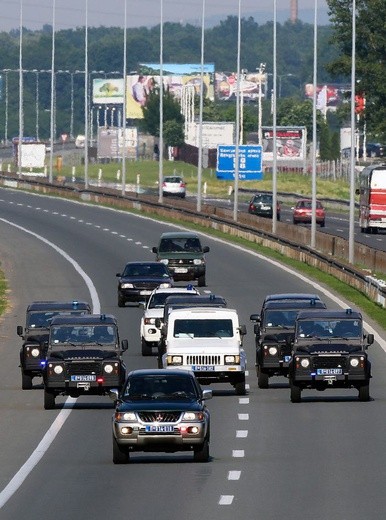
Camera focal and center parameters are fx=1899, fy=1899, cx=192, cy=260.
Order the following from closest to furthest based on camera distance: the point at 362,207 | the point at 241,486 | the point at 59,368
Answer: the point at 241,486
the point at 59,368
the point at 362,207

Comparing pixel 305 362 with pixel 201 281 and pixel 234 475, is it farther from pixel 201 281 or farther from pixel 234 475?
pixel 201 281

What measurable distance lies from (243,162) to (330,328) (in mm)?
84103

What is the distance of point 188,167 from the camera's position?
650 ft

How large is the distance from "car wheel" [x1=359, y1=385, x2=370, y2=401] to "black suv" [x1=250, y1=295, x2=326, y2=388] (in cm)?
216

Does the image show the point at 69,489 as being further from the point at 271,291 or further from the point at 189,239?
the point at 189,239

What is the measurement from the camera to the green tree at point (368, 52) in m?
152

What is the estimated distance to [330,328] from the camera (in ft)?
127

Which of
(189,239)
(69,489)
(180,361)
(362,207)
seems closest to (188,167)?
(362,207)

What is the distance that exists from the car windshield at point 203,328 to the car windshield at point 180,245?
30.0 m

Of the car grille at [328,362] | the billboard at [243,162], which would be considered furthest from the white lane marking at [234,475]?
the billboard at [243,162]

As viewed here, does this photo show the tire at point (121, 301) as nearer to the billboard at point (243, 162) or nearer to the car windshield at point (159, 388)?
the car windshield at point (159, 388)

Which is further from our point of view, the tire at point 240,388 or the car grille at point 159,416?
the tire at point 240,388

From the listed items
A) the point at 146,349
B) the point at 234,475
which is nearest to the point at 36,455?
the point at 234,475

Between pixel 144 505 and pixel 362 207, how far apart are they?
285 ft
